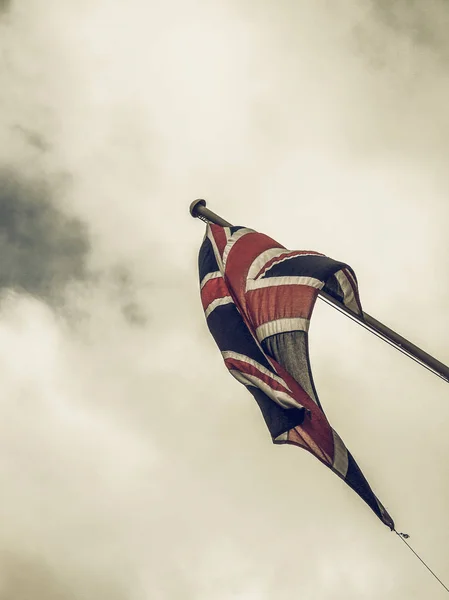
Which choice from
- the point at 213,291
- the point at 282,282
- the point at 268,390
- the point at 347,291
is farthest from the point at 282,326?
the point at 213,291

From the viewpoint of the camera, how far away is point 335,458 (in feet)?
33.9

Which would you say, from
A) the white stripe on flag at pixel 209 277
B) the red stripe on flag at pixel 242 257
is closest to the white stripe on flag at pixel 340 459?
the red stripe on flag at pixel 242 257

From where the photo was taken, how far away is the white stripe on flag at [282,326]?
10.5 metres

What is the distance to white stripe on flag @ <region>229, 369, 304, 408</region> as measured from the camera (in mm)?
9918

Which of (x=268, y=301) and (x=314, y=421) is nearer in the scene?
(x=314, y=421)

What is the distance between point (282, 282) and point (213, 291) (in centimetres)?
271

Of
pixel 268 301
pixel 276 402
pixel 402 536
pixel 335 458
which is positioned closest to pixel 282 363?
pixel 276 402

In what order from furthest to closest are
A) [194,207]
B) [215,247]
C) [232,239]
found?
[194,207] < [215,247] < [232,239]

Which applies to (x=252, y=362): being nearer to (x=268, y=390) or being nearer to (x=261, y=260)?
(x=268, y=390)

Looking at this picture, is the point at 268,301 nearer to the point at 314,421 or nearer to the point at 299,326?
the point at 299,326

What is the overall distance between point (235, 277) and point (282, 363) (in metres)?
2.99

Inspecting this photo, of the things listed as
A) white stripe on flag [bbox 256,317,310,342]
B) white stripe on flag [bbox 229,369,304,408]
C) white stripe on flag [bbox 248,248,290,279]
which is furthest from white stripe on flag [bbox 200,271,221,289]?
white stripe on flag [bbox 256,317,310,342]

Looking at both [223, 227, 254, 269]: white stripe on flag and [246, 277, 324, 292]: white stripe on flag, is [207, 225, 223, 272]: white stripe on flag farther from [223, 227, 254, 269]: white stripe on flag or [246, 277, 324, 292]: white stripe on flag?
[246, 277, 324, 292]: white stripe on flag

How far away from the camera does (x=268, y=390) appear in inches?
419
